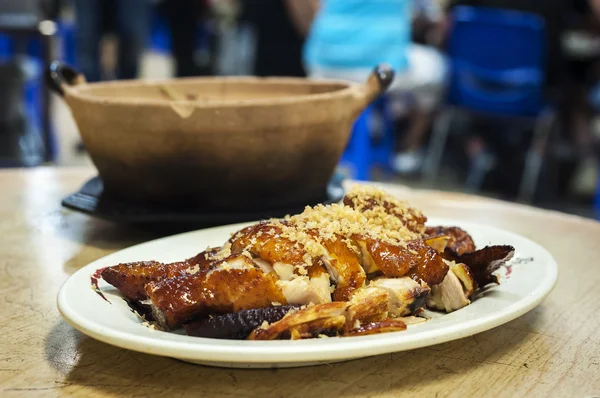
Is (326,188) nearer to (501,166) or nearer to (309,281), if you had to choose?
(309,281)

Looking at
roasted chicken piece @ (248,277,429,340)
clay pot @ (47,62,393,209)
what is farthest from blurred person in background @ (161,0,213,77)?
roasted chicken piece @ (248,277,429,340)

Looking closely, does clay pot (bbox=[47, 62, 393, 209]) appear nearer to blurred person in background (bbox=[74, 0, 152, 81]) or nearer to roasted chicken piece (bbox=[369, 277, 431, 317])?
roasted chicken piece (bbox=[369, 277, 431, 317])

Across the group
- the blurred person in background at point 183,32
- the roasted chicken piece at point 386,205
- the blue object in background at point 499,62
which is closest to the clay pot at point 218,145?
the roasted chicken piece at point 386,205

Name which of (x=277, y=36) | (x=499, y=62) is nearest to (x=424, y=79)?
(x=499, y=62)

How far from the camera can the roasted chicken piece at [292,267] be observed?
67 centimetres

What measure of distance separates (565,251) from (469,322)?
52 centimetres

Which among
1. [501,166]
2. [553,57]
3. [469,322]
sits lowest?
[501,166]

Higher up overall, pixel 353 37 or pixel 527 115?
pixel 353 37

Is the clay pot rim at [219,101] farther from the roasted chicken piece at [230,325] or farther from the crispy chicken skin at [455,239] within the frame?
the roasted chicken piece at [230,325]

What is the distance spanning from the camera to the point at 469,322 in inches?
25.7

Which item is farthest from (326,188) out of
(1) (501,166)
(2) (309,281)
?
(1) (501,166)

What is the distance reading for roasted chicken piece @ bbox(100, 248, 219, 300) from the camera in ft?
2.39

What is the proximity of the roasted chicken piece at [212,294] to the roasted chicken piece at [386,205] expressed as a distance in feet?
0.65

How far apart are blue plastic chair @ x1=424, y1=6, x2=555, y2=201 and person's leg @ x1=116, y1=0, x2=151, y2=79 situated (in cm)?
269
